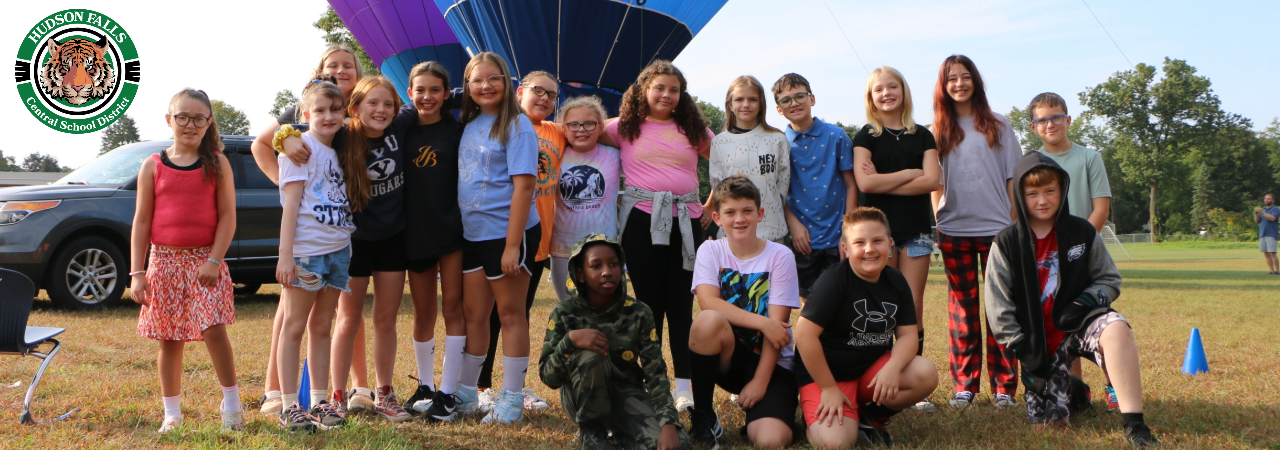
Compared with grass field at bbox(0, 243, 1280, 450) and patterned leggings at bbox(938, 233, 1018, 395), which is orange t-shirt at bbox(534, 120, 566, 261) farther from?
patterned leggings at bbox(938, 233, 1018, 395)

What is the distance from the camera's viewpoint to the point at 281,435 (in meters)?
3.36

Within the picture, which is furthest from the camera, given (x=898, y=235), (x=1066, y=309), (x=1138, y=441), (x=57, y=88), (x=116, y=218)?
(x=57, y=88)

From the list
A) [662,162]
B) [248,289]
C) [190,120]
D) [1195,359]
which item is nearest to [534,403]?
[662,162]

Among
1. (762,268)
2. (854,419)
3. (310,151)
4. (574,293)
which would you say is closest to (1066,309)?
(854,419)

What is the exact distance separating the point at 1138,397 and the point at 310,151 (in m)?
3.41

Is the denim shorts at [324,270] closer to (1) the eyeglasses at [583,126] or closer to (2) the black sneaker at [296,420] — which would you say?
(2) the black sneaker at [296,420]

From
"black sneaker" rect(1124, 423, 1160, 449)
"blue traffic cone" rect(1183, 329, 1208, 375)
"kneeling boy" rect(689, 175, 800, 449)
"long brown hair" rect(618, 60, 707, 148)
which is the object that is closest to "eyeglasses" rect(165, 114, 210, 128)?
"long brown hair" rect(618, 60, 707, 148)

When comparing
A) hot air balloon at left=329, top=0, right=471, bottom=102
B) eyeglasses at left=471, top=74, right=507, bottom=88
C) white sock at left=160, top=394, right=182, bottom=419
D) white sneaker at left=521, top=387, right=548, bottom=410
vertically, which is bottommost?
white sneaker at left=521, top=387, right=548, bottom=410

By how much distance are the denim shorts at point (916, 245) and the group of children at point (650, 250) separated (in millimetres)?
11

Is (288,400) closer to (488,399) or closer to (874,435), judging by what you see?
(488,399)

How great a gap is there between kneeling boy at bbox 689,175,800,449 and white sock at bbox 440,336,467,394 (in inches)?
45.6

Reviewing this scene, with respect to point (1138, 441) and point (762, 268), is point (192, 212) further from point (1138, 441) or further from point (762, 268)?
point (1138, 441)

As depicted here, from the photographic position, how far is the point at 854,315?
10.9 ft

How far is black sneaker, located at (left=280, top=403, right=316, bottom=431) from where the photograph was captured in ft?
11.2
